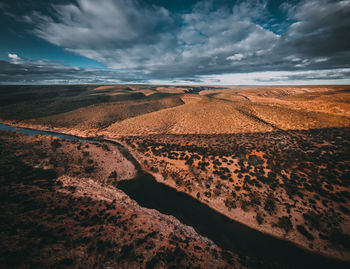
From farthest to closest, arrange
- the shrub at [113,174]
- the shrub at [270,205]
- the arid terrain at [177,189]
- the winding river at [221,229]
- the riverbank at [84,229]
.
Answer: the shrub at [113,174]
the shrub at [270,205]
the winding river at [221,229]
the arid terrain at [177,189]
the riverbank at [84,229]

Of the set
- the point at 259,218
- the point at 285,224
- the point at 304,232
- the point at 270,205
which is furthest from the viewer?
the point at 270,205

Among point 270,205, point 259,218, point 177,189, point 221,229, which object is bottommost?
point 221,229

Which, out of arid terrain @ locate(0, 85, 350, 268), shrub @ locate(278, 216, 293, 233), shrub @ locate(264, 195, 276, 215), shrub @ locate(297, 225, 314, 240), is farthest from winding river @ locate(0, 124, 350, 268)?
shrub @ locate(264, 195, 276, 215)

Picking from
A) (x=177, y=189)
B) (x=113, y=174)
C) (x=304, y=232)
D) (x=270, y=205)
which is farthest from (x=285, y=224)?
(x=113, y=174)

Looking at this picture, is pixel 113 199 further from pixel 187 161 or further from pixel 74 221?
pixel 187 161

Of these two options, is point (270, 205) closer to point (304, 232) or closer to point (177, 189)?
point (304, 232)

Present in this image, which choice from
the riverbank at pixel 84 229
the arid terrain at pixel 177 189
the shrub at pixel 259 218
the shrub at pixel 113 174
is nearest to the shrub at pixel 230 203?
the arid terrain at pixel 177 189

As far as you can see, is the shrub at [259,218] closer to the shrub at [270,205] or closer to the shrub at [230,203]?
the shrub at [270,205]
